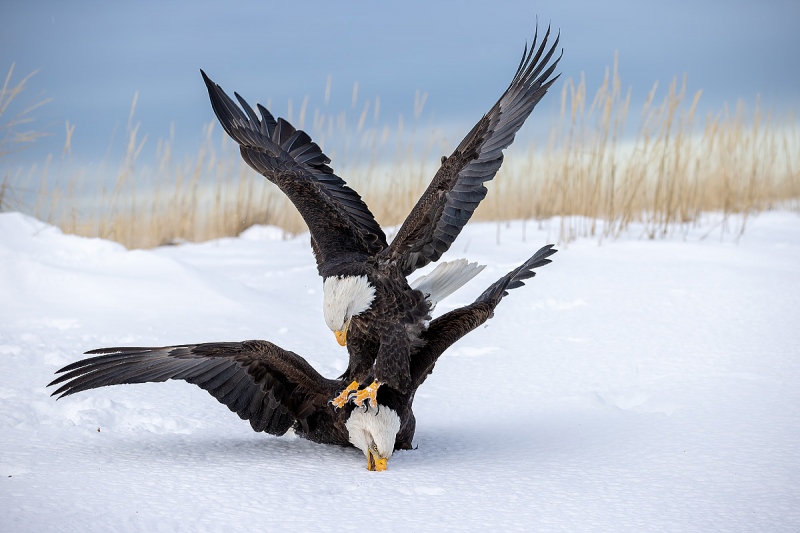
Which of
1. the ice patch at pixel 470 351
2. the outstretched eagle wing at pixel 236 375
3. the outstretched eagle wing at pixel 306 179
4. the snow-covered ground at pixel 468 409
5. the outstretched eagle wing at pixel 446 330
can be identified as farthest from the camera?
the ice patch at pixel 470 351

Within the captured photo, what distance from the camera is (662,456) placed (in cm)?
287

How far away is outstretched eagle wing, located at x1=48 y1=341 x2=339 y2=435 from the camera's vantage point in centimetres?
266

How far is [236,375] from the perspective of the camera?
279cm

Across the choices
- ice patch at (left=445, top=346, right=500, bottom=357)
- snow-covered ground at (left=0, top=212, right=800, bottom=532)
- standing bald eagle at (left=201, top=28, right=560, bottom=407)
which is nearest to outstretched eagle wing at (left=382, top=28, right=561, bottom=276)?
standing bald eagle at (left=201, top=28, right=560, bottom=407)

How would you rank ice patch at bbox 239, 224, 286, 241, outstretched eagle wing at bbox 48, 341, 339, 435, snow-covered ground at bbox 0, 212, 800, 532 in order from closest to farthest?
snow-covered ground at bbox 0, 212, 800, 532 → outstretched eagle wing at bbox 48, 341, 339, 435 → ice patch at bbox 239, 224, 286, 241

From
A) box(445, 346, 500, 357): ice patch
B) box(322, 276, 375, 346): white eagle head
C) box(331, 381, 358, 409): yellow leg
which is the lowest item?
box(445, 346, 500, 357): ice patch

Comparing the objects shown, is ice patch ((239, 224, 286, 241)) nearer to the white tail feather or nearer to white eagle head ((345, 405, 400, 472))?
the white tail feather

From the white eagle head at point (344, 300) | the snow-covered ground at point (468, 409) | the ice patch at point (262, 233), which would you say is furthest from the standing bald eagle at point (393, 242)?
the ice patch at point (262, 233)

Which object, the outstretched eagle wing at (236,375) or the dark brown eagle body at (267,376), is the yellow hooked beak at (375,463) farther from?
the outstretched eagle wing at (236,375)

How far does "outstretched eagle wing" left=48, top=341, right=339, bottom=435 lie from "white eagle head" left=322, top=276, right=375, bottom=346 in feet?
0.80

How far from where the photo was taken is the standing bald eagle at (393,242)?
275 cm

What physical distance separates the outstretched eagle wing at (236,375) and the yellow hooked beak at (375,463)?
0.28m

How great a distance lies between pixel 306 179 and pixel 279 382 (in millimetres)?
1182

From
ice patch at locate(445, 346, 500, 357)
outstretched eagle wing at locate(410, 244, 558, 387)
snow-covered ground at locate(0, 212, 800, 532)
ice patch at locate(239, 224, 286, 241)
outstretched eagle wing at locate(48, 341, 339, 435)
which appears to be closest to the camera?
snow-covered ground at locate(0, 212, 800, 532)
